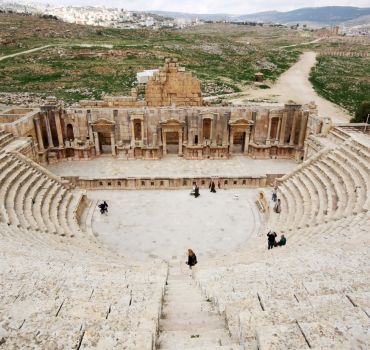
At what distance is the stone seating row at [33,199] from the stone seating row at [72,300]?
2.62 meters

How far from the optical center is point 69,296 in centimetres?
721

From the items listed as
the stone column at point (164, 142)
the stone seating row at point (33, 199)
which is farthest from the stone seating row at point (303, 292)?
the stone column at point (164, 142)

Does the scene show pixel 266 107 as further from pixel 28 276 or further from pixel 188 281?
pixel 28 276

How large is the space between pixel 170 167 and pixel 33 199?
894 cm

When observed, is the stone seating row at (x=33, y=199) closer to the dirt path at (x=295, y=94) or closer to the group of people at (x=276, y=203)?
the group of people at (x=276, y=203)

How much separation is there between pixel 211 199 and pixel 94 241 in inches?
274

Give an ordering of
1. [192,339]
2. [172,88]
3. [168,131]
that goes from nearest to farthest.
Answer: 1. [192,339]
2. [168,131]
3. [172,88]

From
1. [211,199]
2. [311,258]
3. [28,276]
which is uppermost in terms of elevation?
[28,276]

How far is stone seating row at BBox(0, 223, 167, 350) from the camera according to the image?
548cm

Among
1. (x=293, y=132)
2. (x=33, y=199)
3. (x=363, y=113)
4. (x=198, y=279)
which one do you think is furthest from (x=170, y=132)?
(x=363, y=113)

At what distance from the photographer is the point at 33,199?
51.7ft

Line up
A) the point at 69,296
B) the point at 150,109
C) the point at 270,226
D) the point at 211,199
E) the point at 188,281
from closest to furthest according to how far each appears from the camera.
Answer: the point at 69,296
the point at 188,281
the point at 270,226
the point at 211,199
the point at 150,109

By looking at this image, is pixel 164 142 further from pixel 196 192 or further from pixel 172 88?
pixel 196 192

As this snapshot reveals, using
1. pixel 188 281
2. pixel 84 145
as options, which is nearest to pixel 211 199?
pixel 188 281
